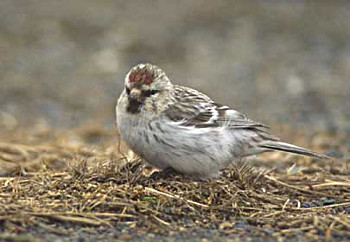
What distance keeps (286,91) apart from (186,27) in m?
3.22

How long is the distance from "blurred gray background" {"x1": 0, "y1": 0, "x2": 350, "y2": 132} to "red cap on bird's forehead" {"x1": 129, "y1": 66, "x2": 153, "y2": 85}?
13.4 ft

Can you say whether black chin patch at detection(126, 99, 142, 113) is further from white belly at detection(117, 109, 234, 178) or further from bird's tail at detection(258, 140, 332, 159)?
bird's tail at detection(258, 140, 332, 159)

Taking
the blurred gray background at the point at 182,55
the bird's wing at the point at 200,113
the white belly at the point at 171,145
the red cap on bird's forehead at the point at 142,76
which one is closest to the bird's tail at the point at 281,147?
the bird's wing at the point at 200,113

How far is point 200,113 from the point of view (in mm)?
5777

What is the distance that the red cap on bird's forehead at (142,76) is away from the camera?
5449 mm

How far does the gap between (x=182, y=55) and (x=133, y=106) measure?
719 cm

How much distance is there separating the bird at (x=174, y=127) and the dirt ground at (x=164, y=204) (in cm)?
13

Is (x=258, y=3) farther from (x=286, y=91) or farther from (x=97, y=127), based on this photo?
(x=97, y=127)

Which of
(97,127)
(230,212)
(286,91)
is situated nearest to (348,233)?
(230,212)

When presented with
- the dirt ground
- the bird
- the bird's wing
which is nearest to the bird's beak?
the bird

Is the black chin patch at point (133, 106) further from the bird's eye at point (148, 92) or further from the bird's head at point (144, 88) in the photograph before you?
the bird's eye at point (148, 92)

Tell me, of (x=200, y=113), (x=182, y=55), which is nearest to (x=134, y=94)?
(x=200, y=113)

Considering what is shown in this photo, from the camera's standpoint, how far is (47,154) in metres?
7.17

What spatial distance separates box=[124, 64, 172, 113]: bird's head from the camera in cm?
543
